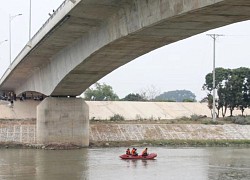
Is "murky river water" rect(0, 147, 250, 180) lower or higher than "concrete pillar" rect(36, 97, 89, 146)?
lower

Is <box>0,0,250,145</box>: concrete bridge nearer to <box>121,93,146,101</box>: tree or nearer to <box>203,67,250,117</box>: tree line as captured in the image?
<box>203,67,250,117</box>: tree line

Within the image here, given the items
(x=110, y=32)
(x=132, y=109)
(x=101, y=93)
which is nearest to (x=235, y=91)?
(x=132, y=109)

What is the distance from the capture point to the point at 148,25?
67.4 feet

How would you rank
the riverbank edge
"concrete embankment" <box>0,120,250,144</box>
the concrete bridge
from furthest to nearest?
"concrete embankment" <box>0,120,250,144</box> → the riverbank edge → the concrete bridge

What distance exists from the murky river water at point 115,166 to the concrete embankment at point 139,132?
8.12 metres

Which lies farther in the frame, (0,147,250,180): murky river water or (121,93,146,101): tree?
(121,93,146,101): tree

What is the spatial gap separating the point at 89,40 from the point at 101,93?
10102 centimetres

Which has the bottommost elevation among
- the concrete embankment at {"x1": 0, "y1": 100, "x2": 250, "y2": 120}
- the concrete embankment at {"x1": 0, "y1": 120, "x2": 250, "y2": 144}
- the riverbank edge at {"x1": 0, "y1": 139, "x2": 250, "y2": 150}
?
the riverbank edge at {"x1": 0, "y1": 139, "x2": 250, "y2": 150}

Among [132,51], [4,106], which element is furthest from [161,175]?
[4,106]

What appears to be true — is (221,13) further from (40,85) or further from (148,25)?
(40,85)

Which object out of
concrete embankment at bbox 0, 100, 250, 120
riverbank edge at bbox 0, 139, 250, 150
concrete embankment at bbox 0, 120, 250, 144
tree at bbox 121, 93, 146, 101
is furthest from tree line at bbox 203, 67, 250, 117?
tree at bbox 121, 93, 146, 101

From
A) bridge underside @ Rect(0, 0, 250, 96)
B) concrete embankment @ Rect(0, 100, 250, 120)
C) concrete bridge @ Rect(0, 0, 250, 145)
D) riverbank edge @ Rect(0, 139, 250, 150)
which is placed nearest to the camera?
bridge underside @ Rect(0, 0, 250, 96)

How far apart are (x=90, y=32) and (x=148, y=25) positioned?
9.04 meters

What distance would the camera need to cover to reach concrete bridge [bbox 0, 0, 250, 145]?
60.9 feet
